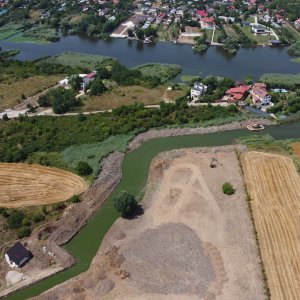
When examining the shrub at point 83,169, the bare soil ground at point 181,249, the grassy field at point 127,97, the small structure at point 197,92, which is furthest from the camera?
the small structure at point 197,92

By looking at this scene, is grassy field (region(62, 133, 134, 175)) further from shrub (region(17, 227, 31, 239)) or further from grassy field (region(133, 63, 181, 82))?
grassy field (region(133, 63, 181, 82))

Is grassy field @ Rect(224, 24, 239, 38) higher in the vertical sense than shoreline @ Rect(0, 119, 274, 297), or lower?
higher

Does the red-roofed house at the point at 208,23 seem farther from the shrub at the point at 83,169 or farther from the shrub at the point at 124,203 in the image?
the shrub at the point at 124,203

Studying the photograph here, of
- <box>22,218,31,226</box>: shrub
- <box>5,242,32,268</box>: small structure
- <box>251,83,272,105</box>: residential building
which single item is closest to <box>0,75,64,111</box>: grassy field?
<box>22,218,31,226</box>: shrub

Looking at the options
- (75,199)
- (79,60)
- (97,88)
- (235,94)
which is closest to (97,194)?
(75,199)

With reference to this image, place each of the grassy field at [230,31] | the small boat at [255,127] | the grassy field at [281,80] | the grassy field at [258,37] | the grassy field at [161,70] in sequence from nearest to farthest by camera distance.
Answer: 1. the small boat at [255,127]
2. the grassy field at [281,80]
3. the grassy field at [161,70]
4. the grassy field at [258,37]
5. the grassy field at [230,31]

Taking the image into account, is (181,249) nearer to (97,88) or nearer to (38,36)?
(97,88)

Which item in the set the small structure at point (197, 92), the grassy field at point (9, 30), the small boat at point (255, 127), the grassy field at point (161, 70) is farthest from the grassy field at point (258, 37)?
the grassy field at point (9, 30)
